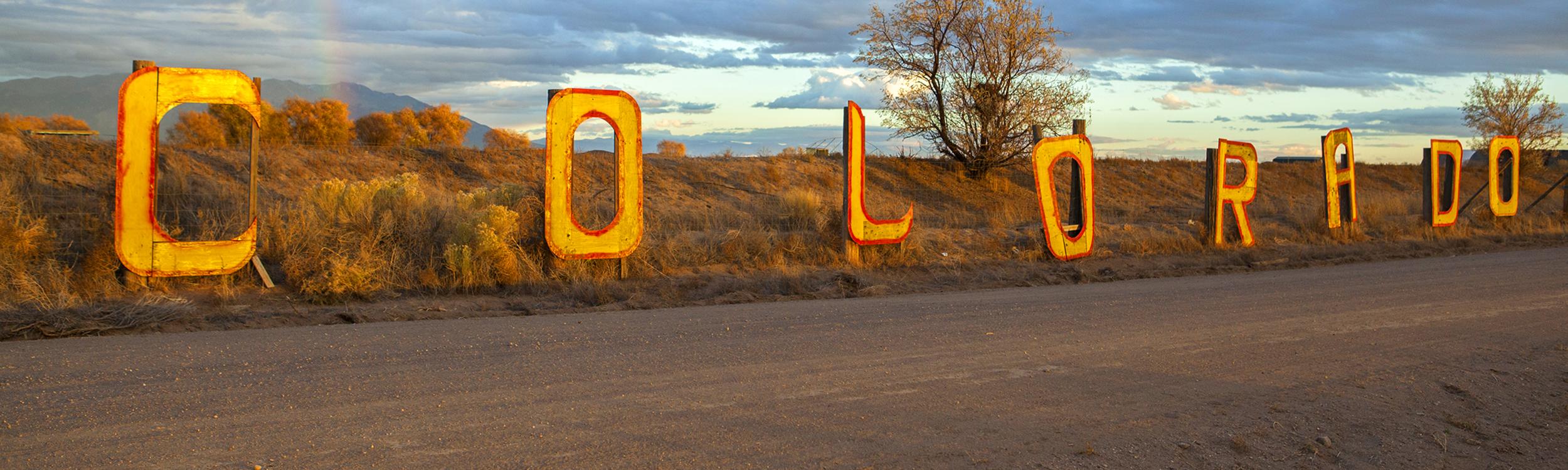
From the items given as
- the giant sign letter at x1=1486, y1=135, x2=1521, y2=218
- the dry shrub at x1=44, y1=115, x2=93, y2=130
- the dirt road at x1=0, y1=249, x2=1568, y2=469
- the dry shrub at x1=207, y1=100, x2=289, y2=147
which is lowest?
the dirt road at x1=0, y1=249, x2=1568, y2=469

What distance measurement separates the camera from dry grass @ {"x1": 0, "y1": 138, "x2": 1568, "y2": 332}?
11.5 m

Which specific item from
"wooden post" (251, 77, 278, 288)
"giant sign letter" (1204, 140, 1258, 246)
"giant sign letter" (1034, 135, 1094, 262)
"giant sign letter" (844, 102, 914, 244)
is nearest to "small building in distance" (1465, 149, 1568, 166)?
"giant sign letter" (1204, 140, 1258, 246)

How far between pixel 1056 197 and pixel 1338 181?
833cm

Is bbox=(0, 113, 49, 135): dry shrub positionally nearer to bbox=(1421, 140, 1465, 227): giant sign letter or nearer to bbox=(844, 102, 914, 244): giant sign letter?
bbox=(844, 102, 914, 244): giant sign letter

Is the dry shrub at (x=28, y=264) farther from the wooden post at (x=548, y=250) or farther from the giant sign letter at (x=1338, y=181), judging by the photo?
the giant sign letter at (x=1338, y=181)

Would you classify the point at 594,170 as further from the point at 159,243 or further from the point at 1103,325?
the point at 1103,325

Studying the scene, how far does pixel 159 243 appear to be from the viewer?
1088 cm

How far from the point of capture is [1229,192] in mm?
19328

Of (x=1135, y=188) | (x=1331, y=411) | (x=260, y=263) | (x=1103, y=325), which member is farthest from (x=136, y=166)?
(x=1135, y=188)

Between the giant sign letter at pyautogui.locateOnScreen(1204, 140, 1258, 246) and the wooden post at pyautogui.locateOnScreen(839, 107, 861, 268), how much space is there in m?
7.49

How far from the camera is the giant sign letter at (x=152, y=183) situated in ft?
35.3

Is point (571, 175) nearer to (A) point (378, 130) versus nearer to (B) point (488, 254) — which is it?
(B) point (488, 254)

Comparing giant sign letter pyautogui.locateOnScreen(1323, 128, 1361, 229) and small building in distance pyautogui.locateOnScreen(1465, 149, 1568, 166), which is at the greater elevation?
small building in distance pyautogui.locateOnScreen(1465, 149, 1568, 166)

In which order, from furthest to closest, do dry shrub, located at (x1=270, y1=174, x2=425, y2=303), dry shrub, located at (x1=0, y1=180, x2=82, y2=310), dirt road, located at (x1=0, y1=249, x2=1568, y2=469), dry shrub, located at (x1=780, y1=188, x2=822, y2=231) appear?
1. dry shrub, located at (x1=780, y1=188, x2=822, y2=231)
2. dry shrub, located at (x1=270, y1=174, x2=425, y2=303)
3. dry shrub, located at (x1=0, y1=180, x2=82, y2=310)
4. dirt road, located at (x1=0, y1=249, x2=1568, y2=469)
